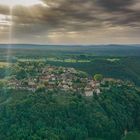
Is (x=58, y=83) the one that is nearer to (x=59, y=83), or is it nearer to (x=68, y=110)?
(x=59, y=83)

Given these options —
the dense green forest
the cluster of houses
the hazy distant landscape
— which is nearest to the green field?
the hazy distant landscape

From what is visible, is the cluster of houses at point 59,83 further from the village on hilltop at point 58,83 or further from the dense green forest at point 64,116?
the dense green forest at point 64,116

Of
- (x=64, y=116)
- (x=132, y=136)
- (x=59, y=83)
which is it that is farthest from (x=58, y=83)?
(x=132, y=136)

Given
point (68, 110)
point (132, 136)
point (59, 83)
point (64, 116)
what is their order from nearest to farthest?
point (64, 116) → point (132, 136) → point (68, 110) → point (59, 83)

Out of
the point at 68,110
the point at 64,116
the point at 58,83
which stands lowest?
the point at 64,116

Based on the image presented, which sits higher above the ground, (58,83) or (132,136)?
(58,83)

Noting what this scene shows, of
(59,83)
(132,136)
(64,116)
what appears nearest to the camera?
(64,116)

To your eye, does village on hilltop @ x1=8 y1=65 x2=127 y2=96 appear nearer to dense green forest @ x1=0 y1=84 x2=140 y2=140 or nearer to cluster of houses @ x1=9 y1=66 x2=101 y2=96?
cluster of houses @ x1=9 y1=66 x2=101 y2=96

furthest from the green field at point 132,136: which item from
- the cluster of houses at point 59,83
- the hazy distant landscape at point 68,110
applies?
the cluster of houses at point 59,83

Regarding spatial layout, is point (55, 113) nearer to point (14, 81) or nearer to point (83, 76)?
point (14, 81)
